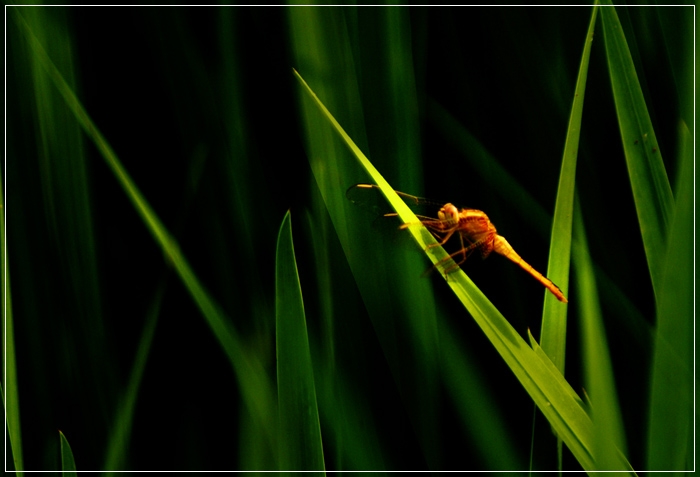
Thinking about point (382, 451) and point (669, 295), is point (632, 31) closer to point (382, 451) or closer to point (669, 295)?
point (669, 295)

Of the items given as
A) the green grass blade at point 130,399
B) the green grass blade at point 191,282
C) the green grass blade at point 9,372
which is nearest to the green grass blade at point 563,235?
the green grass blade at point 191,282

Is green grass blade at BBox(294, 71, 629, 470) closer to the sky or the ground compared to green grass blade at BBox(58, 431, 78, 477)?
closer to the sky

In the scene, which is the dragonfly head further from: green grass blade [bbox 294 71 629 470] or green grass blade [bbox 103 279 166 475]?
green grass blade [bbox 103 279 166 475]

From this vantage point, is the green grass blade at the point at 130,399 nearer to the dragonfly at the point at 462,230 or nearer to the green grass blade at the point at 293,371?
the green grass blade at the point at 293,371

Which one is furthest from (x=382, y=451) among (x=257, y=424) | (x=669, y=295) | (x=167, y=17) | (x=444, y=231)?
(x=167, y=17)

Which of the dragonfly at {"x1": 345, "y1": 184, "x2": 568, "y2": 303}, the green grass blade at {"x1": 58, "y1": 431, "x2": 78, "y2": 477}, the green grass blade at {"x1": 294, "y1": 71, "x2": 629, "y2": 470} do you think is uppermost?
the dragonfly at {"x1": 345, "y1": 184, "x2": 568, "y2": 303}

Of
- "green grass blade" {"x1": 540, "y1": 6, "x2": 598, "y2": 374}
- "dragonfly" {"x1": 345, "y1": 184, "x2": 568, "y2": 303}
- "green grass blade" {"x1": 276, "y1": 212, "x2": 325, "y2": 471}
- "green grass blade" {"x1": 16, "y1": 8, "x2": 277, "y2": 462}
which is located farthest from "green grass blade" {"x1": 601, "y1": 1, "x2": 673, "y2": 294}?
"green grass blade" {"x1": 16, "y1": 8, "x2": 277, "y2": 462}
